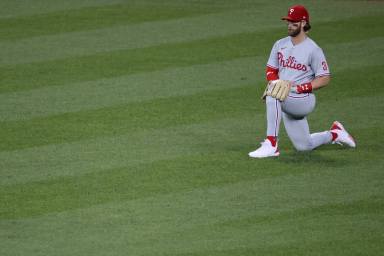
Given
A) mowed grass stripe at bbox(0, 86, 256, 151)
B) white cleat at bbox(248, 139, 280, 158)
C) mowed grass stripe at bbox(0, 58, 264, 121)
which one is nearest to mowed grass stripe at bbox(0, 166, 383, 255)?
white cleat at bbox(248, 139, 280, 158)

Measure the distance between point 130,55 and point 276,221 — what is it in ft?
18.0

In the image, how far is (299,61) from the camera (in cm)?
933

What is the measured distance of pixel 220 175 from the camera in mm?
8672

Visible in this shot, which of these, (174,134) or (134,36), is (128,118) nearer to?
(174,134)

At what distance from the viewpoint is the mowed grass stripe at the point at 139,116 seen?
9.77 m

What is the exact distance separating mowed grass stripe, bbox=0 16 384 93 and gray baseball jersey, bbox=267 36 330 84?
2.85 metres

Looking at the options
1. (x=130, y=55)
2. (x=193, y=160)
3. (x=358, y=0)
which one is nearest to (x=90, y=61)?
(x=130, y=55)

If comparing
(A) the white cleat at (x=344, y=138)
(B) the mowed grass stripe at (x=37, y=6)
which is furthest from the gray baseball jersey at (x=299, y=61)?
(B) the mowed grass stripe at (x=37, y=6)

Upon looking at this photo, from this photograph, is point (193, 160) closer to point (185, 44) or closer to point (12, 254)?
point (12, 254)

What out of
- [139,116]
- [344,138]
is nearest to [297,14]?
[344,138]

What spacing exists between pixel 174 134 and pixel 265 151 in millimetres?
1082

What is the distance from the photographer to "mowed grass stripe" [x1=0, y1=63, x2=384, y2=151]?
977 centimetres

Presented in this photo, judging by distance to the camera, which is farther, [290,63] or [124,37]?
[124,37]

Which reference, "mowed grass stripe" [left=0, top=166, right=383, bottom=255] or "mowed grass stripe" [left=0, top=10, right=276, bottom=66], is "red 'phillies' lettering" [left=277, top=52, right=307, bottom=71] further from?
"mowed grass stripe" [left=0, top=10, right=276, bottom=66]
